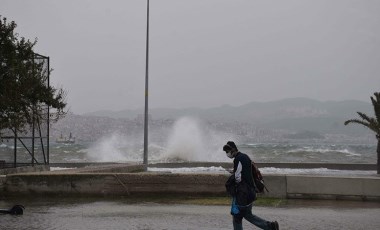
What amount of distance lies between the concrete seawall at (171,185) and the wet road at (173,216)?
16.2 inches

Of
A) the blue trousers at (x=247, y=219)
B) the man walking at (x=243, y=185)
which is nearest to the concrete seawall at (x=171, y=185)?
the blue trousers at (x=247, y=219)

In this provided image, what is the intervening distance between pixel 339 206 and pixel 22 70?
7643mm

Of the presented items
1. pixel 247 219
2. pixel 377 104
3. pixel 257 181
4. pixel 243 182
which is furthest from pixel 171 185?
pixel 377 104

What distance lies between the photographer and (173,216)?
11344 mm

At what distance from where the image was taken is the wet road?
1018cm

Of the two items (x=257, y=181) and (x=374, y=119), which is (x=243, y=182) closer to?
(x=257, y=181)

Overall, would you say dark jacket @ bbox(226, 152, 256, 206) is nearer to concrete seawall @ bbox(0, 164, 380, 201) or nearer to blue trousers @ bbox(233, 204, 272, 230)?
blue trousers @ bbox(233, 204, 272, 230)

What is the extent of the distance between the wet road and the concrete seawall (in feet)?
1.35

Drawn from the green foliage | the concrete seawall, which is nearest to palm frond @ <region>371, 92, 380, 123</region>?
the green foliage

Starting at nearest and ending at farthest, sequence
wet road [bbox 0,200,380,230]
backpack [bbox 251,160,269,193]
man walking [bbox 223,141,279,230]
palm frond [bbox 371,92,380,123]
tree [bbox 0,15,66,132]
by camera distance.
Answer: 1. man walking [bbox 223,141,279,230]
2. backpack [bbox 251,160,269,193]
3. wet road [bbox 0,200,380,230]
4. tree [bbox 0,15,66,132]
5. palm frond [bbox 371,92,380,123]

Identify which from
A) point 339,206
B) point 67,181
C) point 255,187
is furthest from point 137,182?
point 255,187

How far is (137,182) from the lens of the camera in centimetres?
1443

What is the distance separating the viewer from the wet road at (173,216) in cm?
1018

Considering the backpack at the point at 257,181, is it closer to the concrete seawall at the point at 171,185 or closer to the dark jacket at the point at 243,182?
the dark jacket at the point at 243,182
